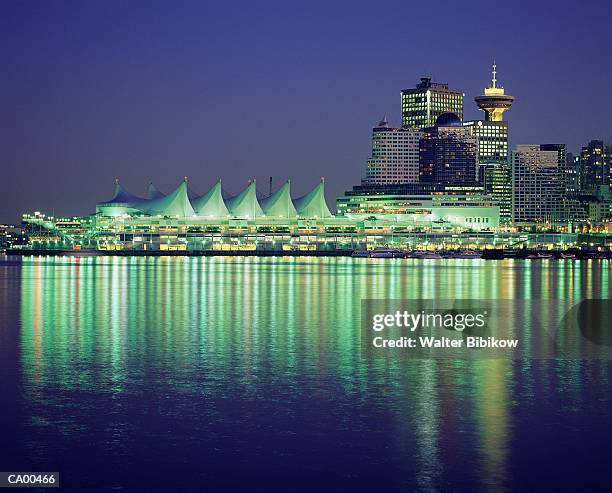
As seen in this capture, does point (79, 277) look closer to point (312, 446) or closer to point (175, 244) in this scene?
point (312, 446)

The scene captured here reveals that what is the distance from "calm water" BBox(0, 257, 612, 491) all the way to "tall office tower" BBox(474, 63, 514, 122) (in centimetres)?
14898

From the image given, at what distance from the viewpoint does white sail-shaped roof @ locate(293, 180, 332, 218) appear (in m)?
102

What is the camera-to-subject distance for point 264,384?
14.2 meters

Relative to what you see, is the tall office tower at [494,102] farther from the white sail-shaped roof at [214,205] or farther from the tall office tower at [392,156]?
the white sail-shaped roof at [214,205]

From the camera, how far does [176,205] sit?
98188mm

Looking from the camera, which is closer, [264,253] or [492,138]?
[264,253]

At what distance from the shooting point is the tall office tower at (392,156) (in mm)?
146875

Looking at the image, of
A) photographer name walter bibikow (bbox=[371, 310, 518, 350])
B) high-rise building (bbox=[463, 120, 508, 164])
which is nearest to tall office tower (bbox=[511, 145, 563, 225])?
high-rise building (bbox=[463, 120, 508, 164])

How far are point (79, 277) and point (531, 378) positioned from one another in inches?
1256

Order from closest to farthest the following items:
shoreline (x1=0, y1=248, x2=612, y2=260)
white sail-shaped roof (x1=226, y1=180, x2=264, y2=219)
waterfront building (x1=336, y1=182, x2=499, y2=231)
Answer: shoreline (x1=0, y1=248, x2=612, y2=260) < white sail-shaped roof (x1=226, y1=180, x2=264, y2=219) < waterfront building (x1=336, y1=182, x2=499, y2=231)

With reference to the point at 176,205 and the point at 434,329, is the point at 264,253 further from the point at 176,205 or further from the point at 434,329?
the point at 434,329

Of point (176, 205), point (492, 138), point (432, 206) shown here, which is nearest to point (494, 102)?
point (492, 138)

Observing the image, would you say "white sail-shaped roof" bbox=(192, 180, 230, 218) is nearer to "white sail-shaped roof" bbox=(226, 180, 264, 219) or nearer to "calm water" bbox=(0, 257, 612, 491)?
"white sail-shaped roof" bbox=(226, 180, 264, 219)

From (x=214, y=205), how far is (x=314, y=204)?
10.8 meters
